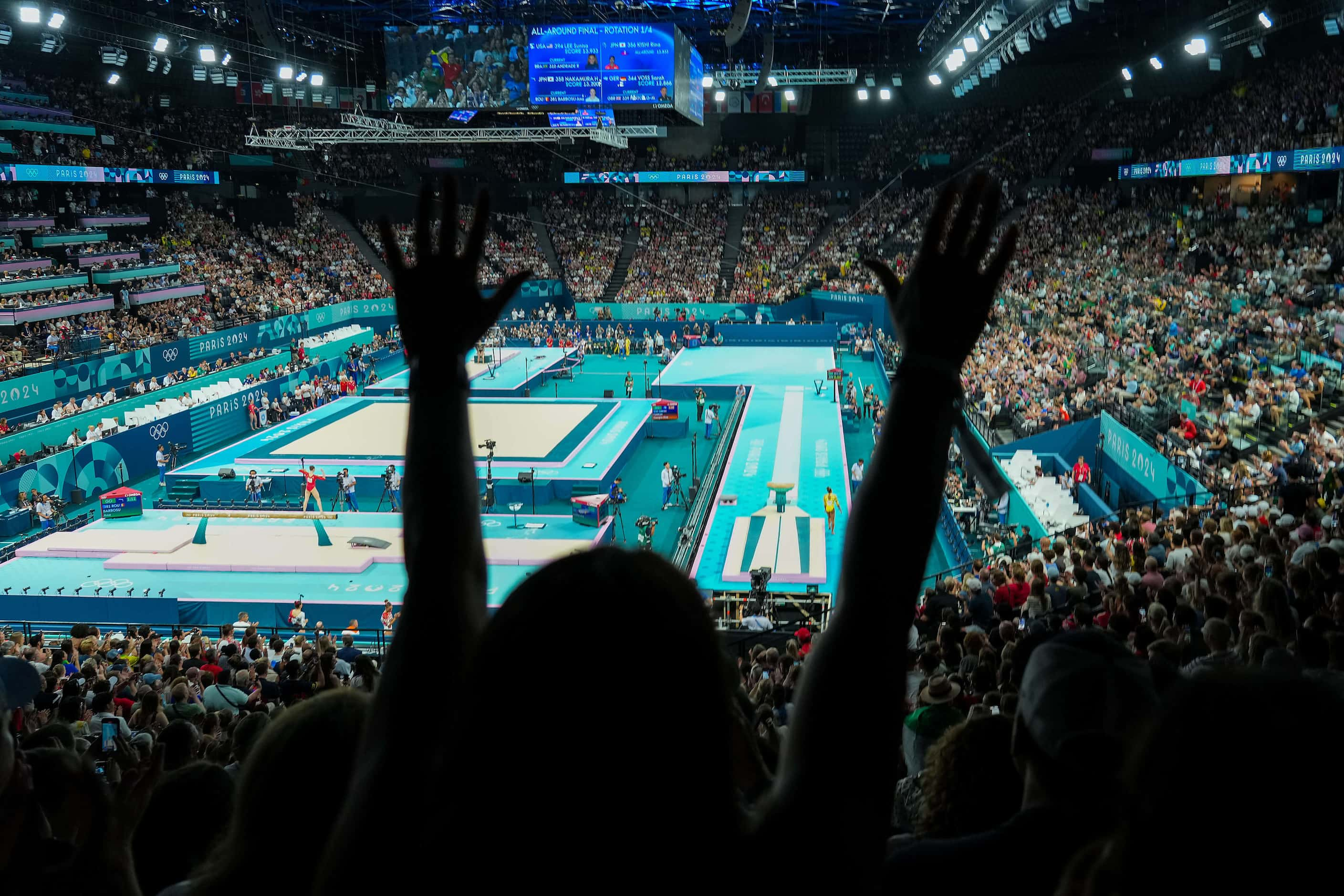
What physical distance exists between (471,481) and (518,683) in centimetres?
52

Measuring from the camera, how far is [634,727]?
104cm

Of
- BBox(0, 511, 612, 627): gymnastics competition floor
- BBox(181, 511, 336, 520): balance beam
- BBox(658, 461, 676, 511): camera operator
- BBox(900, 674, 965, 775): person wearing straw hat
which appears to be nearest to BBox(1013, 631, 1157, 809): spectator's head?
BBox(900, 674, 965, 775): person wearing straw hat

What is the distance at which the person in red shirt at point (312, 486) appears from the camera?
23609 mm

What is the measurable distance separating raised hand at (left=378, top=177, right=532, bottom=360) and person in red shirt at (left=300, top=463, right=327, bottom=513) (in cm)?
2318

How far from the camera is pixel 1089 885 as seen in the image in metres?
1.16

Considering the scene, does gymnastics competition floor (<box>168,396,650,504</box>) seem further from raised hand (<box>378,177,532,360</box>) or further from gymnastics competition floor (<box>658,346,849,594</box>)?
raised hand (<box>378,177,532,360</box>)

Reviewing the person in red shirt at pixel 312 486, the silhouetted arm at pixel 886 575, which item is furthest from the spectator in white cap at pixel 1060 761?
the person in red shirt at pixel 312 486

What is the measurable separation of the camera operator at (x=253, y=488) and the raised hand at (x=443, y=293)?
24.8 m

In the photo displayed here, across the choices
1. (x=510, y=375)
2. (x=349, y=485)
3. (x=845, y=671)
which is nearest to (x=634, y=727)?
(x=845, y=671)

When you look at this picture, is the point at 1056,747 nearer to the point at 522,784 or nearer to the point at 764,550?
the point at 522,784

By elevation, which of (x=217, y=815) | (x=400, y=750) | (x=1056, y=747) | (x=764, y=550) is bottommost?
(x=764, y=550)

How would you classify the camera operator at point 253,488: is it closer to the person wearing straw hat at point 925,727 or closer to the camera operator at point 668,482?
the camera operator at point 668,482

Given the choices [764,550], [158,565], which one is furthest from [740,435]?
[158,565]

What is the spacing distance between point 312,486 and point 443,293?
2341cm
